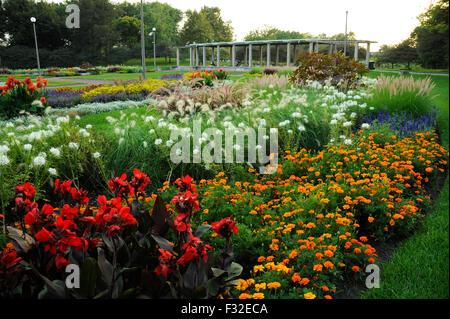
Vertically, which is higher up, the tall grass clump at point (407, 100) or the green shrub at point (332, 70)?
the green shrub at point (332, 70)

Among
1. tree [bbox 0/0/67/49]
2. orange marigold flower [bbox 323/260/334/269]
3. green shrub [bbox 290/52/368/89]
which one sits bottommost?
orange marigold flower [bbox 323/260/334/269]

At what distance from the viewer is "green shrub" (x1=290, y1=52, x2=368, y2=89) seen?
9.06 meters

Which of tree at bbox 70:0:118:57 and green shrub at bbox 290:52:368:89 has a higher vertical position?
tree at bbox 70:0:118:57

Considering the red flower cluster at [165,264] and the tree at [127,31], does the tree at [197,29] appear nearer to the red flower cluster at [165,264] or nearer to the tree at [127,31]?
the tree at [127,31]

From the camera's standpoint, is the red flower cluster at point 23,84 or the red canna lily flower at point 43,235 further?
the red flower cluster at point 23,84

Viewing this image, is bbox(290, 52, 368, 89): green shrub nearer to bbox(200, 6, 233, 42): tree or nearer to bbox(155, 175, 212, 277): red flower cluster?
bbox(155, 175, 212, 277): red flower cluster

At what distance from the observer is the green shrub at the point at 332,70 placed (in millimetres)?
9062

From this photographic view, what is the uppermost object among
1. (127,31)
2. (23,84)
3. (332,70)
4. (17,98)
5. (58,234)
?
(127,31)

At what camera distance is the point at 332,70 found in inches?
365

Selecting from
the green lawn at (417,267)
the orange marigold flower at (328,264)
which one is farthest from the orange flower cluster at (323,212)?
the green lawn at (417,267)

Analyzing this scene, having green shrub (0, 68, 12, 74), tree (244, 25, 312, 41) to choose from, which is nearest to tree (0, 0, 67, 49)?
green shrub (0, 68, 12, 74)

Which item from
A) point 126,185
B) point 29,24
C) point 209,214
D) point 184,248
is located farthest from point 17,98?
point 184,248

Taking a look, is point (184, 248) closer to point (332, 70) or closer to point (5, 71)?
Result: point (5, 71)

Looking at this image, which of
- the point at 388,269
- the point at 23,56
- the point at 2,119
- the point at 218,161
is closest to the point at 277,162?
the point at 218,161
